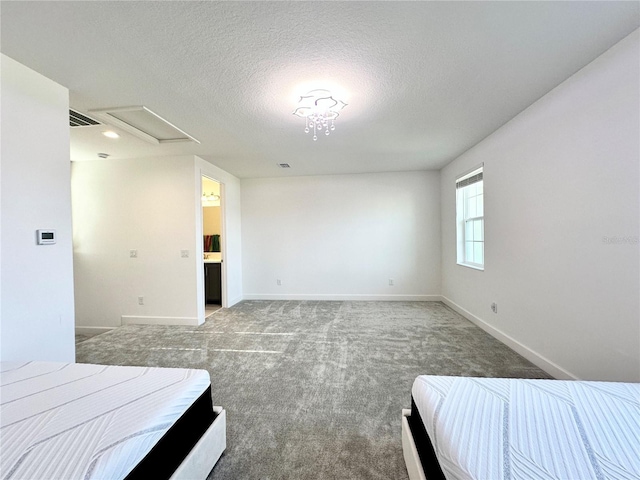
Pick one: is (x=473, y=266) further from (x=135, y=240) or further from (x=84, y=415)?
(x=135, y=240)

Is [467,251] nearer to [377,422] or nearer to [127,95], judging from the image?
[377,422]

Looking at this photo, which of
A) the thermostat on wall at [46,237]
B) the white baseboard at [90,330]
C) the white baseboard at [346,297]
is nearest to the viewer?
the thermostat on wall at [46,237]

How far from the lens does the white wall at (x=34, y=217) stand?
171cm

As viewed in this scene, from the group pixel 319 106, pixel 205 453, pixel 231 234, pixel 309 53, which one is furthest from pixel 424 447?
Result: pixel 231 234

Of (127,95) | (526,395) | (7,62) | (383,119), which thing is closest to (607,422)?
(526,395)

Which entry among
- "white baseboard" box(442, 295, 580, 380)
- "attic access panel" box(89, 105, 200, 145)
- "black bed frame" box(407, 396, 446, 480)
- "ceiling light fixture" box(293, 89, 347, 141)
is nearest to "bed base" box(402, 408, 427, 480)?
"black bed frame" box(407, 396, 446, 480)

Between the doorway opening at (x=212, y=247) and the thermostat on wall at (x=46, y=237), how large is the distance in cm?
269

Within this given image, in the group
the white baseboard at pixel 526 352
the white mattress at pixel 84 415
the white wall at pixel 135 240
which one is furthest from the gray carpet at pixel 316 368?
the white mattress at pixel 84 415

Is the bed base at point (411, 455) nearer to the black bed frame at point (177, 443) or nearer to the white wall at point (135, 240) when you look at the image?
the black bed frame at point (177, 443)

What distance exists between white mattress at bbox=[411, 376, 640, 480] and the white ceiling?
6.33 feet

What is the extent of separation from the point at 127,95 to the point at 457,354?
3909 millimetres

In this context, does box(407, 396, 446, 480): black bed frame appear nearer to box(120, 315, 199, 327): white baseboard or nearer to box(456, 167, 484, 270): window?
box(456, 167, 484, 270): window

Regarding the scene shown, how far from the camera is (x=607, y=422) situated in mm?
1032

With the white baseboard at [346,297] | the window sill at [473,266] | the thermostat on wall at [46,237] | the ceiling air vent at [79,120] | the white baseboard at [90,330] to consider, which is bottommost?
the white baseboard at [90,330]
